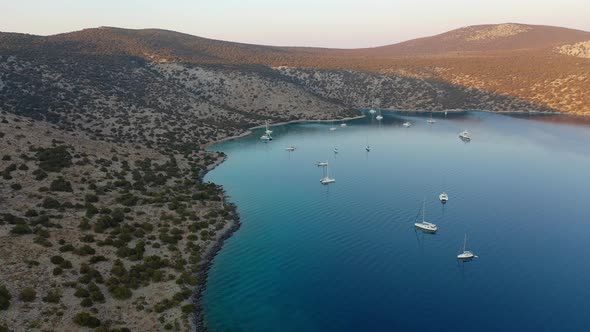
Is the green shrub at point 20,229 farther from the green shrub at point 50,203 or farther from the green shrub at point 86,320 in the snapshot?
the green shrub at point 86,320

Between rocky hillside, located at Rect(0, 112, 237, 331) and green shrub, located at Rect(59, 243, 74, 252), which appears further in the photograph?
green shrub, located at Rect(59, 243, 74, 252)

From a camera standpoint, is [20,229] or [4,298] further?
[20,229]

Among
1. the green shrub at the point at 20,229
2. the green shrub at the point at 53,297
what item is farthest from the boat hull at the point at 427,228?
the green shrub at the point at 20,229

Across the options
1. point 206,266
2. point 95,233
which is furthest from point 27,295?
point 206,266

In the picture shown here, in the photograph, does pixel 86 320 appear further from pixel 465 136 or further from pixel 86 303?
pixel 465 136

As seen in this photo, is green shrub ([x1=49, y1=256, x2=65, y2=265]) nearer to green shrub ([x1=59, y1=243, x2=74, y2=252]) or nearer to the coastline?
green shrub ([x1=59, y1=243, x2=74, y2=252])

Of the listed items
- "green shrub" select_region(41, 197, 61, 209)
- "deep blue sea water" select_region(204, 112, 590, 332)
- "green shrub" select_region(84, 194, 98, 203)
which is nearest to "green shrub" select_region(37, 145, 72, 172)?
"green shrub" select_region(84, 194, 98, 203)

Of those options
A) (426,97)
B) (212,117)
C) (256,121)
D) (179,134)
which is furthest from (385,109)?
(179,134)
